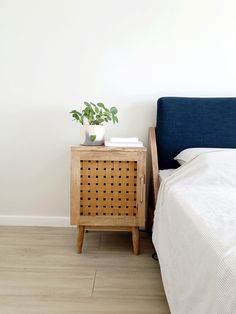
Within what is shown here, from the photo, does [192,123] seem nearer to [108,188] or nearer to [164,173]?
[164,173]

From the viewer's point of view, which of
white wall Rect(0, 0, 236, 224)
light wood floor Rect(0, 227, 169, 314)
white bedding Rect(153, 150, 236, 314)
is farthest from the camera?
Result: white wall Rect(0, 0, 236, 224)

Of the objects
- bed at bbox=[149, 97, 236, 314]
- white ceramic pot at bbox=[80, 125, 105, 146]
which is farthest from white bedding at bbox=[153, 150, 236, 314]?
white ceramic pot at bbox=[80, 125, 105, 146]

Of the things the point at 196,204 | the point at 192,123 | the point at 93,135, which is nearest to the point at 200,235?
the point at 196,204

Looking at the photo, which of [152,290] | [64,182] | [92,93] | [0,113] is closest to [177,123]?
[92,93]

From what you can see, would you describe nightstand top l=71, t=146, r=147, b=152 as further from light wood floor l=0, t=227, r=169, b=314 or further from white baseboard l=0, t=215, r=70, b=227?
white baseboard l=0, t=215, r=70, b=227

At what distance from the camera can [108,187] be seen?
1879 millimetres

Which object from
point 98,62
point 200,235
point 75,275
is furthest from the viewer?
point 98,62

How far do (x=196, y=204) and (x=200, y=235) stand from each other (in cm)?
31

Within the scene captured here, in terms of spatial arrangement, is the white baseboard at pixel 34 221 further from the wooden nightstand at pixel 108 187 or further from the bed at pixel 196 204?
the bed at pixel 196 204

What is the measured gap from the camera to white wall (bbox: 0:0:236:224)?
2.24 m

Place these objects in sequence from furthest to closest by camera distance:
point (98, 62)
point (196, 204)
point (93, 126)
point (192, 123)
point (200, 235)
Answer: point (98, 62) < point (192, 123) < point (93, 126) < point (196, 204) < point (200, 235)

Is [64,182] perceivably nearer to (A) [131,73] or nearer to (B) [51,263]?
(B) [51,263]

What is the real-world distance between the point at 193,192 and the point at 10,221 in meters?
1.49

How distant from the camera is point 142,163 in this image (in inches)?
73.6
